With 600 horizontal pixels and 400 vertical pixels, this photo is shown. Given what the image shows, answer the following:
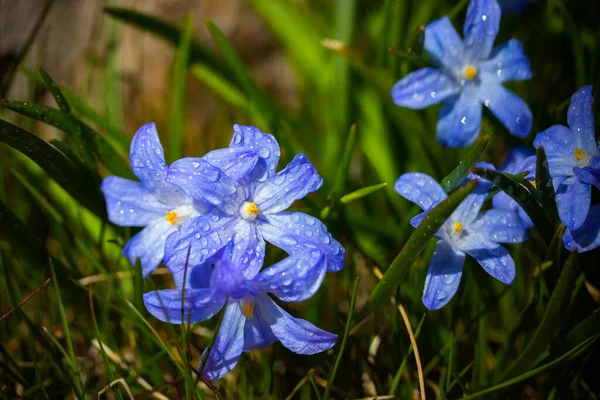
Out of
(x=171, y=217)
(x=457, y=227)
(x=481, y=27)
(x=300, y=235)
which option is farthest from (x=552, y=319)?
(x=171, y=217)

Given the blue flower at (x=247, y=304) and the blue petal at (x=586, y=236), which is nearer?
the blue flower at (x=247, y=304)

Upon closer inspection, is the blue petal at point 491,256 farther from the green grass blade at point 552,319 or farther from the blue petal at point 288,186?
the blue petal at point 288,186

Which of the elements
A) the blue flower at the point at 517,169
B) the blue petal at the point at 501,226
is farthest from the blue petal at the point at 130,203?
the blue flower at the point at 517,169

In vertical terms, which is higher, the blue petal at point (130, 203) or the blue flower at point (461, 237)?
the blue petal at point (130, 203)

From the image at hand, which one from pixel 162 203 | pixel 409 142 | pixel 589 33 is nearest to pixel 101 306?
pixel 162 203

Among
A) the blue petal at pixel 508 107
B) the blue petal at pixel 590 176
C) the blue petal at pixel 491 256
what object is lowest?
the blue petal at pixel 491 256

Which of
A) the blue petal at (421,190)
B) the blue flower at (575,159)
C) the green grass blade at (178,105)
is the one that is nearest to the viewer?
the blue flower at (575,159)

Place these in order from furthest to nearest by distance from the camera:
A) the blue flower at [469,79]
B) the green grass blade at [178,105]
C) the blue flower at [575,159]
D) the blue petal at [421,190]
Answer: the green grass blade at [178,105] < the blue flower at [469,79] < the blue petal at [421,190] < the blue flower at [575,159]

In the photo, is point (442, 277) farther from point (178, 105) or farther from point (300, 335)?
→ point (178, 105)
